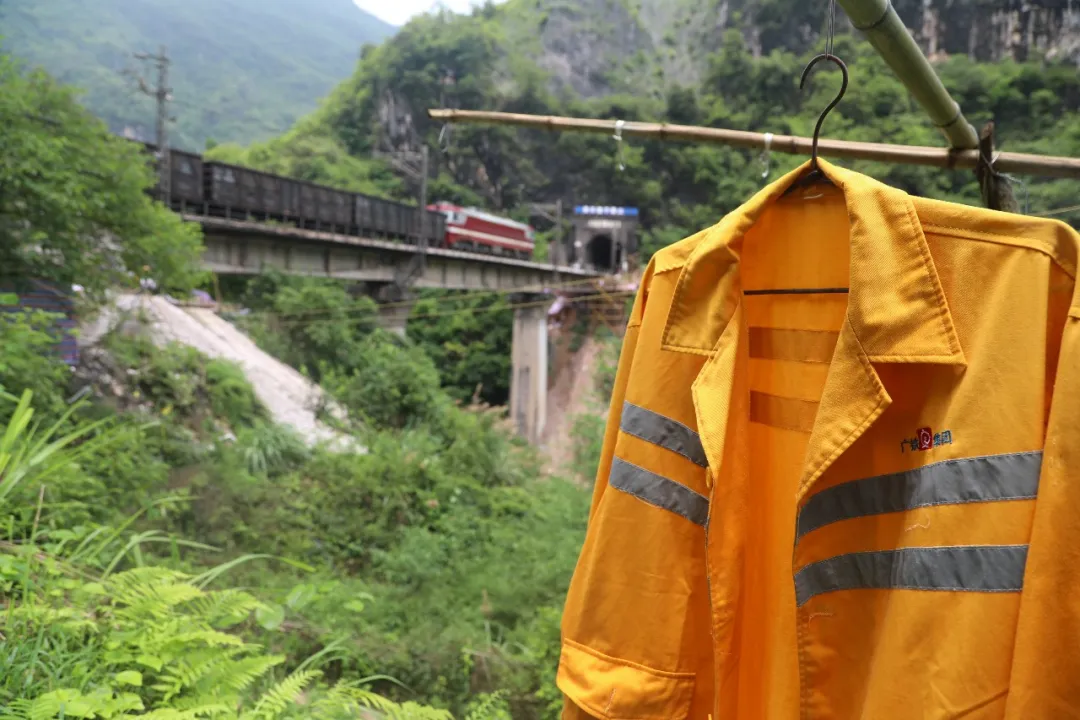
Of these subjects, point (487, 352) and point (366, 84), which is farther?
point (366, 84)

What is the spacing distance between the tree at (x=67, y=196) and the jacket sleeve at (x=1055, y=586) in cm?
732

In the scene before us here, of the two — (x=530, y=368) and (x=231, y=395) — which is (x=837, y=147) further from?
(x=530, y=368)

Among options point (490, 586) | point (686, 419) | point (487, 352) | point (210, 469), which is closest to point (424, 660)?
point (490, 586)

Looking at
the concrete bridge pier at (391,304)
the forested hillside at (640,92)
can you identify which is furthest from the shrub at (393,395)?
the forested hillside at (640,92)

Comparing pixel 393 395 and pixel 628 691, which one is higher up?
pixel 628 691

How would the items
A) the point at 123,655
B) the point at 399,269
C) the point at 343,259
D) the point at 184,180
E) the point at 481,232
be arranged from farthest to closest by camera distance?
the point at 481,232 < the point at 399,269 < the point at 343,259 < the point at 184,180 < the point at 123,655

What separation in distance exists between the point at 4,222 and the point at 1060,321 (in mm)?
A: 7841

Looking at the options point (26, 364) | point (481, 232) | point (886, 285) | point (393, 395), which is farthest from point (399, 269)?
point (886, 285)

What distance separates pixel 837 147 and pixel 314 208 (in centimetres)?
1612

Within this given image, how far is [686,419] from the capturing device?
118 centimetres

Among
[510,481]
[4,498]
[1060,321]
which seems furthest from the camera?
[510,481]

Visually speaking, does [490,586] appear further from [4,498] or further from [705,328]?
[705,328]

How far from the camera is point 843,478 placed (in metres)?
1.03

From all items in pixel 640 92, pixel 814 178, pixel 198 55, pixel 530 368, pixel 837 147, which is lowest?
pixel 530 368
